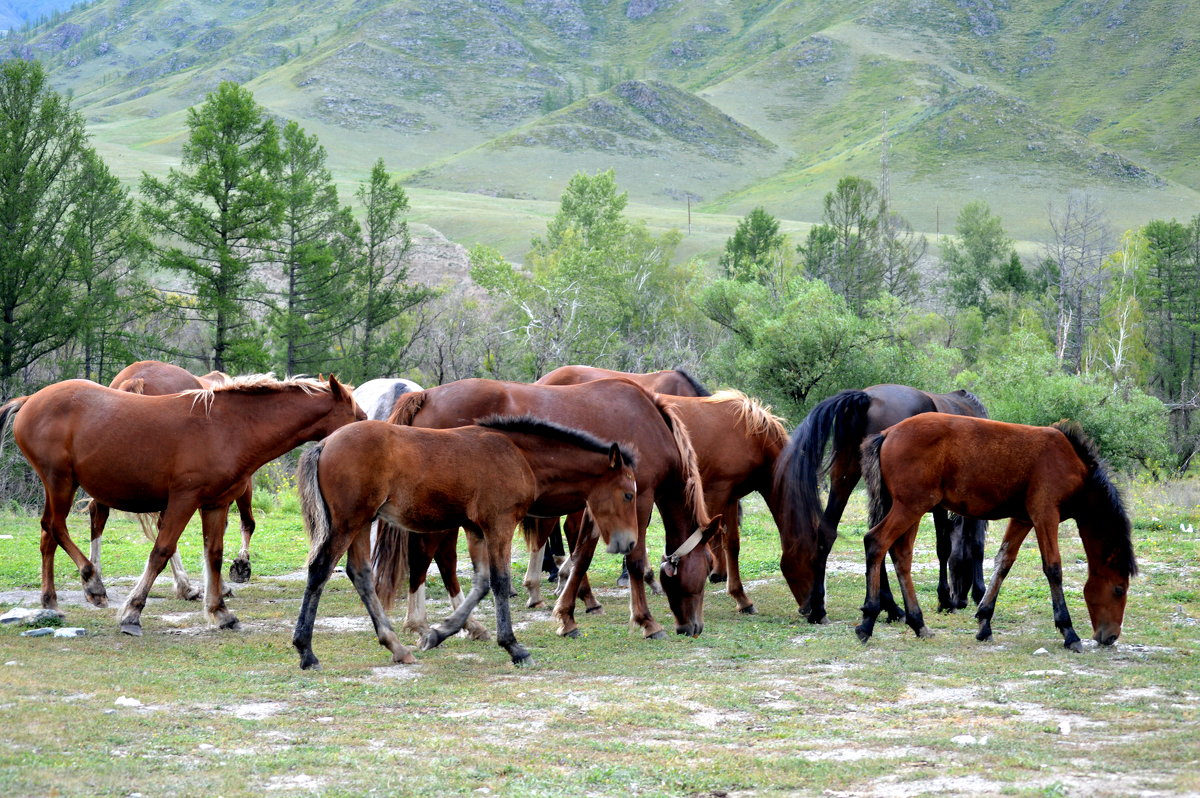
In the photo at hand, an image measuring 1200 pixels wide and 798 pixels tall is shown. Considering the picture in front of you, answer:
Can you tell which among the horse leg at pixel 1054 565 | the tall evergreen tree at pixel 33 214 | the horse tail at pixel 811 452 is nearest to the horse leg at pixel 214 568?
the horse tail at pixel 811 452

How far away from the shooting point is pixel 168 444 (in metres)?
9.60

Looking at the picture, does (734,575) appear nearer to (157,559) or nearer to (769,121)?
(157,559)

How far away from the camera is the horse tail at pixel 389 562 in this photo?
371 inches

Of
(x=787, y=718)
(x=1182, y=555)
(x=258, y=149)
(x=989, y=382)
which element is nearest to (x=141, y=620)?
(x=787, y=718)

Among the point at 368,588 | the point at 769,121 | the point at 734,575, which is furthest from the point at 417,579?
the point at 769,121

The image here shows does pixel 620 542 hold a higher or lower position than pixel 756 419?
lower

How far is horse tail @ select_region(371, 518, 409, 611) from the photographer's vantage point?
941cm

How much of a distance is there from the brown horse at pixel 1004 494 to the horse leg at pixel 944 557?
50.7 inches

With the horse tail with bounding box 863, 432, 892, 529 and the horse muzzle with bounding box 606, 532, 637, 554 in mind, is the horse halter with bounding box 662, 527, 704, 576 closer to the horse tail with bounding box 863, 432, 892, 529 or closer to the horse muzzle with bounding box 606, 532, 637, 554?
the horse muzzle with bounding box 606, 532, 637, 554

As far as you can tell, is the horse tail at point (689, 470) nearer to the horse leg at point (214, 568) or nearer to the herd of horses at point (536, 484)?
the herd of horses at point (536, 484)

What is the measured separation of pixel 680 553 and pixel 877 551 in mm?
1691

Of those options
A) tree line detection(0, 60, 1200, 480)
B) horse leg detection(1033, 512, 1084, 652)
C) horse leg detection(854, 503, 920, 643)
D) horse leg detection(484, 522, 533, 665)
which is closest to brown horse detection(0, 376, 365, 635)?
horse leg detection(484, 522, 533, 665)

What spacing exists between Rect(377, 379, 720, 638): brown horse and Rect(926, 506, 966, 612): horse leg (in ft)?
8.23

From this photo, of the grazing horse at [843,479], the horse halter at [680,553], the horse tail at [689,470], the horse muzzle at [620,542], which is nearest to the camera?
the horse muzzle at [620,542]
